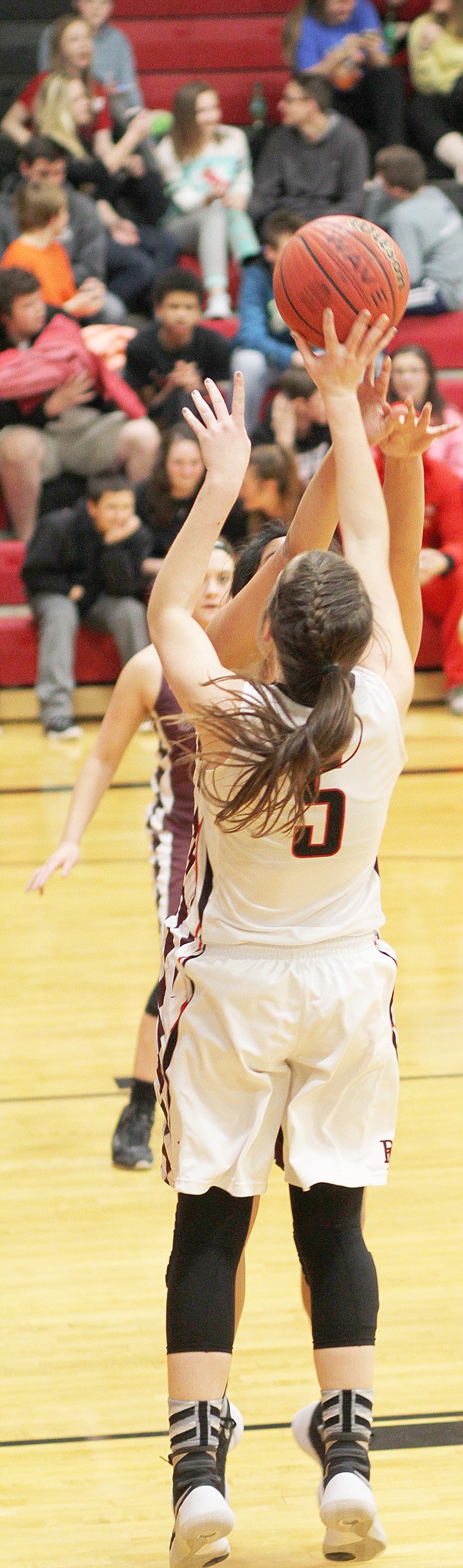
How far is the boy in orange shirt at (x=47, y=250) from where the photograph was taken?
25.5ft

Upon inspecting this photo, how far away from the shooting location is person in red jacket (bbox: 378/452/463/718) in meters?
7.11

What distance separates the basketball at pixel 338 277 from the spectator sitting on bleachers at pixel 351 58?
292 inches

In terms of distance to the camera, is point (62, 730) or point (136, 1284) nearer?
point (136, 1284)

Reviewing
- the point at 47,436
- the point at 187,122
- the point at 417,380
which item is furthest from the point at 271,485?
the point at 187,122

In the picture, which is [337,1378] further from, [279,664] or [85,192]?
[85,192]

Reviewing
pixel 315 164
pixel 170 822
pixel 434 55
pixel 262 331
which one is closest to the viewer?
pixel 170 822

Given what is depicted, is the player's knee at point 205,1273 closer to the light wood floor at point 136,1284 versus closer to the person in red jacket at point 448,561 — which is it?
the light wood floor at point 136,1284

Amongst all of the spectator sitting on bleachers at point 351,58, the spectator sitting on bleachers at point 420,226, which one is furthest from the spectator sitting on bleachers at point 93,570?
the spectator sitting on bleachers at point 351,58

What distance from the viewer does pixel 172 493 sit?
7.01 m

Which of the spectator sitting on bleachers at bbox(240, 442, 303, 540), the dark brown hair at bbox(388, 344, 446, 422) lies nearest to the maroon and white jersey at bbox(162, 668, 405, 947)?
the spectator sitting on bleachers at bbox(240, 442, 303, 540)

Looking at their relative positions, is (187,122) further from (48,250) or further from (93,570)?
(93,570)

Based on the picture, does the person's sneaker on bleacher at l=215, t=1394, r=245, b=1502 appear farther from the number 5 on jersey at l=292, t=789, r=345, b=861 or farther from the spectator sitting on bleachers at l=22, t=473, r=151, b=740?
the spectator sitting on bleachers at l=22, t=473, r=151, b=740

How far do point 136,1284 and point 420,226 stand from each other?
6.47 meters

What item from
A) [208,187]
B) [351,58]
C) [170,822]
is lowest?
[170,822]
